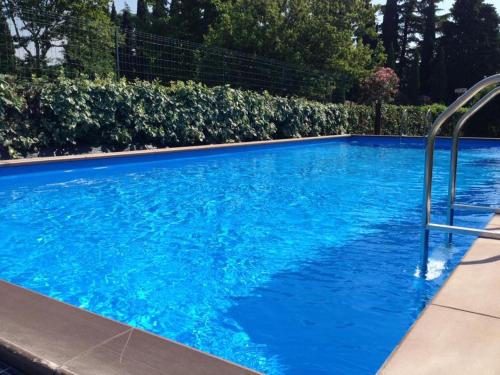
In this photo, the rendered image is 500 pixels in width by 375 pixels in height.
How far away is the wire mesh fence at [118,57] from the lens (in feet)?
33.3

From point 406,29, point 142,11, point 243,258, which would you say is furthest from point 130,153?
point 406,29

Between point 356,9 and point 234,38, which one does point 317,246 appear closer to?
point 234,38

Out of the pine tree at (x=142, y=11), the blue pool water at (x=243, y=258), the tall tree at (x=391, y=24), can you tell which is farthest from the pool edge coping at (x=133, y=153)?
the tall tree at (x=391, y=24)

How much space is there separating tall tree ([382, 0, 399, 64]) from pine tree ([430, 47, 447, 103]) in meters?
4.51

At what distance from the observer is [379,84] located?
24578mm

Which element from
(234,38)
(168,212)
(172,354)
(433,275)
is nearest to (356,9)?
(234,38)

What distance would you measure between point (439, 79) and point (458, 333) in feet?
112

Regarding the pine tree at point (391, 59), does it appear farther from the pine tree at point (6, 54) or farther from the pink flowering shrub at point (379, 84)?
the pine tree at point (6, 54)

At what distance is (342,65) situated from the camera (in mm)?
20234

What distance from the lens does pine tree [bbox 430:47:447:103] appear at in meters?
32.1

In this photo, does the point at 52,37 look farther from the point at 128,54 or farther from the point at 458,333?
the point at 458,333

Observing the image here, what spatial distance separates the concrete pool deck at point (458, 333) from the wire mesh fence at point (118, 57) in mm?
8718

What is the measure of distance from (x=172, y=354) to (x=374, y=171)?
26.5 feet

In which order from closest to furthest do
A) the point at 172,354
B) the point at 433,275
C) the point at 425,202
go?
the point at 172,354, the point at 425,202, the point at 433,275
